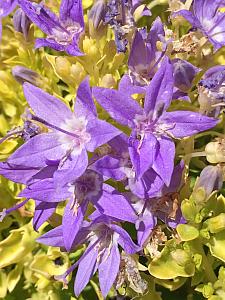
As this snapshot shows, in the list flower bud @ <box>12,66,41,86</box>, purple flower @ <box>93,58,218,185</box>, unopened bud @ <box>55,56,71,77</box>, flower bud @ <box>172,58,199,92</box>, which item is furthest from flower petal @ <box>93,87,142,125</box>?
flower bud @ <box>12,66,41,86</box>

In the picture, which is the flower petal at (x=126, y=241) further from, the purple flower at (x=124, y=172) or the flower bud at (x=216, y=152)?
the flower bud at (x=216, y=152)

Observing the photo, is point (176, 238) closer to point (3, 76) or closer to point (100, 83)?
point (100, 83)

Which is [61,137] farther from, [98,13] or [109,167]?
[98,13]

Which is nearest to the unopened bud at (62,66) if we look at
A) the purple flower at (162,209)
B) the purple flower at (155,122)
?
the purple flower at (155,122)

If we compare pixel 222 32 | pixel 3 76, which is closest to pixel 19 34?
pixel 3 76

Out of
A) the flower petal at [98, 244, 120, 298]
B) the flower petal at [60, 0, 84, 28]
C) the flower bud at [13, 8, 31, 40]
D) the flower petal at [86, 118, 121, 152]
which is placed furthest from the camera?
the flower bud at [13, 8, 31, 40]

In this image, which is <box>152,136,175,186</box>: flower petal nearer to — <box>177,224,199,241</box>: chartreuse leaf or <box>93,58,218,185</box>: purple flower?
<box>93,58,218,185</box>: purple flower
